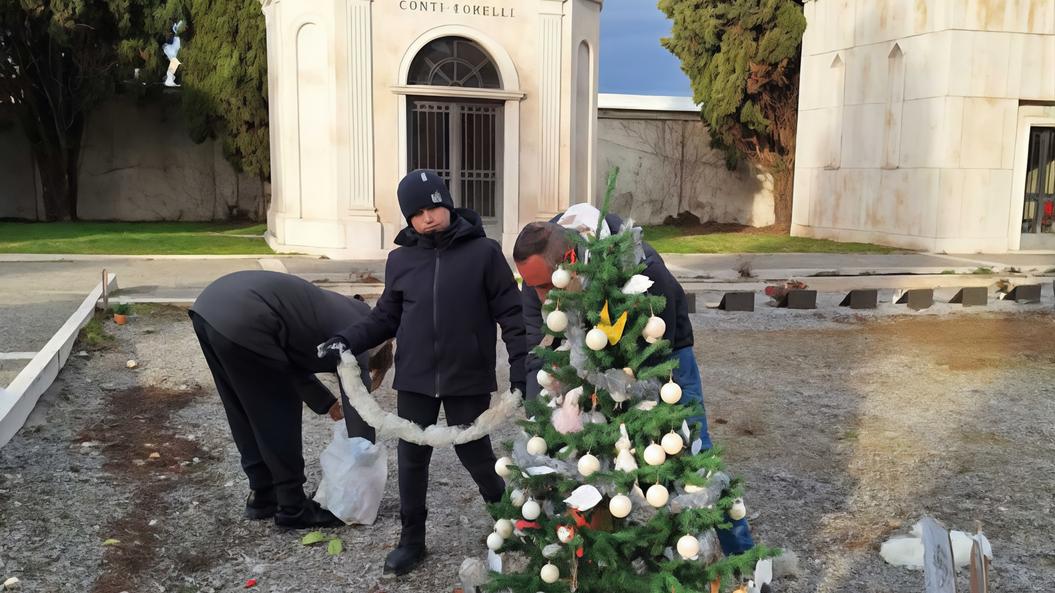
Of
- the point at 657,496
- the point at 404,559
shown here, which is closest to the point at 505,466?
the point at 657,496

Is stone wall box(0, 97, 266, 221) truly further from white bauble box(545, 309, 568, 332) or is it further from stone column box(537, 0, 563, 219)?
white bauble box(545, 309, 568, 332)

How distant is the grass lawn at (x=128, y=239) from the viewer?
1462 centimetres

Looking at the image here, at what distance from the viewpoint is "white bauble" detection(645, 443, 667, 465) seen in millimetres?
2553

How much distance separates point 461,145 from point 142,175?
11431mm

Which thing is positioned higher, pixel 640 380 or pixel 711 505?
pixel 640 380

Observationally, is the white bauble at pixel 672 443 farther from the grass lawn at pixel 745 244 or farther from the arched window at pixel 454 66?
the grass lawn at pixel 745 244

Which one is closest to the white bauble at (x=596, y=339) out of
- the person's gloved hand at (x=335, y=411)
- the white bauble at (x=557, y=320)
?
the white bauble at (x=557, y=320)

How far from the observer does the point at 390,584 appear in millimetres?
3525

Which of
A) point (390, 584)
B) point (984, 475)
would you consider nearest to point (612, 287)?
point (390, 584)

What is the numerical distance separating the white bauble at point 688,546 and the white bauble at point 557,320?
70 cm

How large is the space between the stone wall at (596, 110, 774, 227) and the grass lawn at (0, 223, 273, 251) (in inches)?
356

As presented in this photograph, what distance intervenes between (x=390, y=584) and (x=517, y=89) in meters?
11.8

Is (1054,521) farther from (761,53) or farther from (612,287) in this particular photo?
(761,53)

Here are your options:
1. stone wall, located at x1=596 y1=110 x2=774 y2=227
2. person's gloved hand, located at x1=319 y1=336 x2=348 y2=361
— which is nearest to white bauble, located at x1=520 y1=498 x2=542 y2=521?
person's gloved hand, located at x1=319 y1=336 x2=348 y2=361
